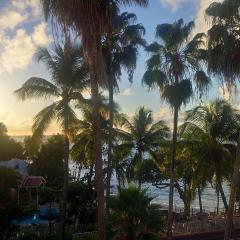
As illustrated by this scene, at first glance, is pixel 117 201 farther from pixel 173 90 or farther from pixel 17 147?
pixel 17 147

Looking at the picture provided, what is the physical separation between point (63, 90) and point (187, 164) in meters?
15.1

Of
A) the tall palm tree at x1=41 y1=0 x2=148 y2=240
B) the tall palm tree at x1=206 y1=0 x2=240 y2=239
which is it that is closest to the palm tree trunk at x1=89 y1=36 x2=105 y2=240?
the tall palm tree at x1=41 y1=0 x2=148 y2=240

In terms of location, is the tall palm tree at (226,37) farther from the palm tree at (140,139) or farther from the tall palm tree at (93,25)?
the palm tree at (140,139)

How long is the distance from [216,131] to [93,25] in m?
20.6

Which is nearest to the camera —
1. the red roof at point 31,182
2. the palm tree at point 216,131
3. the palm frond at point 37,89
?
the palm frond at point 37,89

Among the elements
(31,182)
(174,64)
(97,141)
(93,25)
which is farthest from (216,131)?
(93,25)

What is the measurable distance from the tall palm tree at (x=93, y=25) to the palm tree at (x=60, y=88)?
34.6ft

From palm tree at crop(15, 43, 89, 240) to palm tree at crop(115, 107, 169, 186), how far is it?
43.0 feet

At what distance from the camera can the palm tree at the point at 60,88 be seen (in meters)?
25.9

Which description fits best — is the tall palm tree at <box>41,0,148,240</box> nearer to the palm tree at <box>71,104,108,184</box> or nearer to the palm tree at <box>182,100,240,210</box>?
the palm tree at <box>182,100,240,210</box>

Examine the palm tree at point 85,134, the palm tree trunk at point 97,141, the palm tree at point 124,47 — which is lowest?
the palm tree trunk at point 97,141

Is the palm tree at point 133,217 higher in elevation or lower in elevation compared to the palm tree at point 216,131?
lower

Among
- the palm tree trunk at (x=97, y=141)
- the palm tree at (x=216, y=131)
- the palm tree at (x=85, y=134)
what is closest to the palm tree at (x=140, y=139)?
the palm tree at (x=85, y=134)

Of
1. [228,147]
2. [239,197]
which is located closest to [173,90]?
[228,147]
